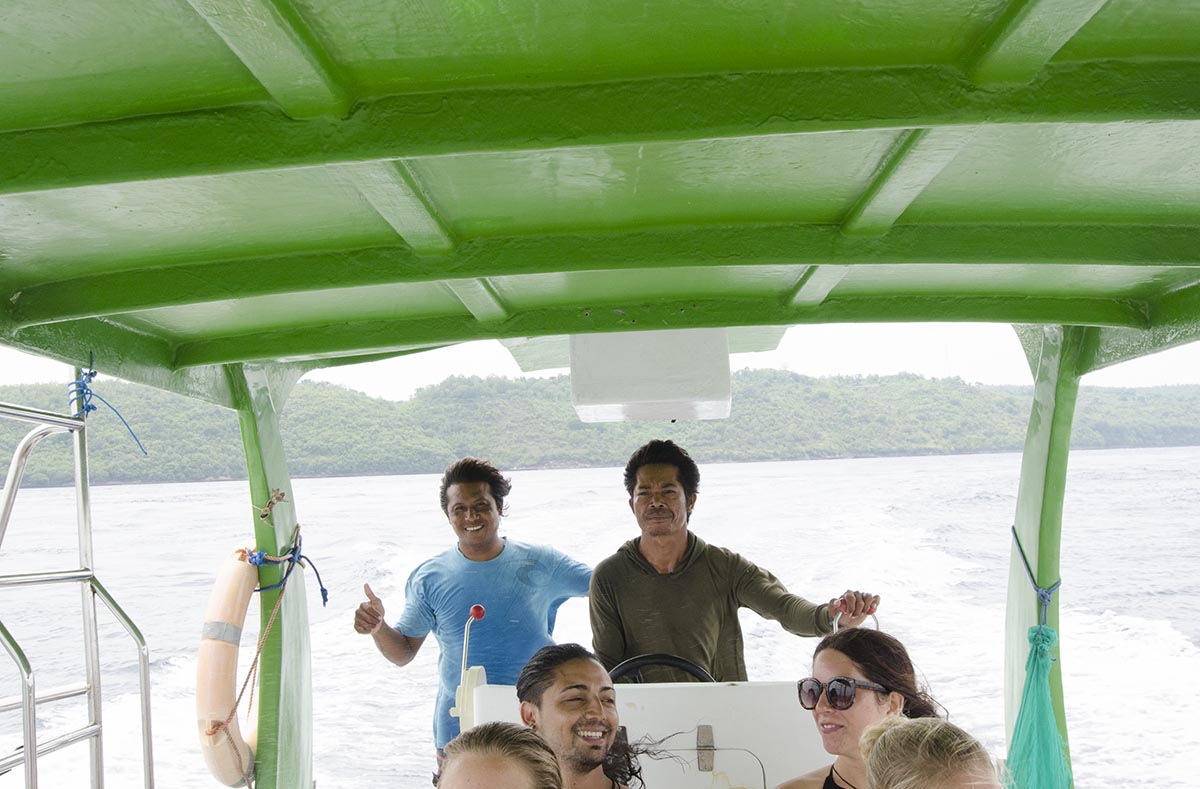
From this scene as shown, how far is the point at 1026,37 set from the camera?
133 centimetres

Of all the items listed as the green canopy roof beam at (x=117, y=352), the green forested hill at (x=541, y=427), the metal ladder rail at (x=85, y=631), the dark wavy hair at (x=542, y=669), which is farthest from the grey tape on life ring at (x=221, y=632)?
the green forested hill at (x=541, y=427)

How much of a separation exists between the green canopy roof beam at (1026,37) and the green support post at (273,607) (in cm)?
318

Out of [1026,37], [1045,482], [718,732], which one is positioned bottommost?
[718,732]

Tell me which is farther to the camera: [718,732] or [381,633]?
[381,633]

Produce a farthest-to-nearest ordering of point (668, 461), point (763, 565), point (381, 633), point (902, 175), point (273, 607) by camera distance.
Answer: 1. point (763, 565)
2. point (273, 607)
3. point (381, 633)
4. point (668, 461)
5. point (902, 175)

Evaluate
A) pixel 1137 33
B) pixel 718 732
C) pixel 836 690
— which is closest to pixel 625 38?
pixel 1137 33

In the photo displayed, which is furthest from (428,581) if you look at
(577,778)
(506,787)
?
(506,787)

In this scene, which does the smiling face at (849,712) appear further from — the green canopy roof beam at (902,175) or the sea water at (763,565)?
the sea water at (763,565)

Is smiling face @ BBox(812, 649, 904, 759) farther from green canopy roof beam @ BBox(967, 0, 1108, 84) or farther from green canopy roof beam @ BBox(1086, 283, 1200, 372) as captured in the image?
green canopy roof beam @ BBox(1086, 283, 1200, 372)

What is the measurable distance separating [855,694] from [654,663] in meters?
0.84

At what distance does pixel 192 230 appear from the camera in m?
2.23

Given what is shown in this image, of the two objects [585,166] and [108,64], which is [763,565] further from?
[108,64]

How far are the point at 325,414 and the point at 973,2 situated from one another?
2009 centimetres

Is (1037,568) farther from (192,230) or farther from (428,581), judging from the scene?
(192,230)
